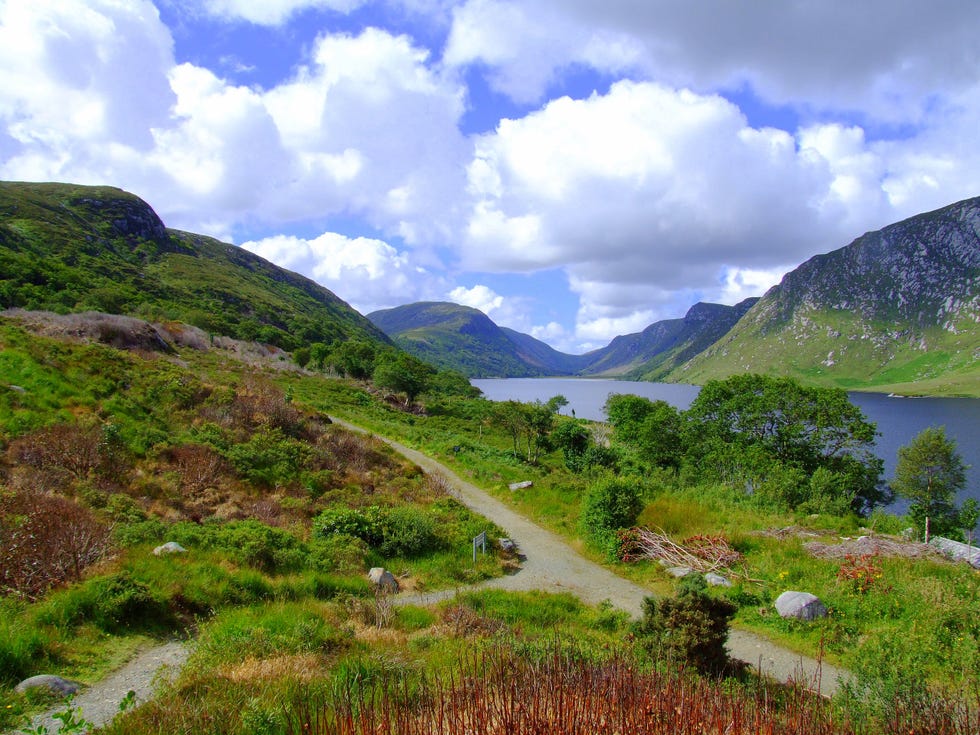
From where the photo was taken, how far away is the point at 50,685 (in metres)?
5.40

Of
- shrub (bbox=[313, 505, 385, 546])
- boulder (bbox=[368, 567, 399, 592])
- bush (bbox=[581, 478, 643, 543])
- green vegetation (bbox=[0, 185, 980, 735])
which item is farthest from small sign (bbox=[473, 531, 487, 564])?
bush (bbox=[581, 478, 643, 543])

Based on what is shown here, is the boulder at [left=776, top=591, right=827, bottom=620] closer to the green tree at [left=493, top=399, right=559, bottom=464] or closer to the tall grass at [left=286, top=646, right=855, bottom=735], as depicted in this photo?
the tall grass at [left=286, top=646, right=855, bottom=735]

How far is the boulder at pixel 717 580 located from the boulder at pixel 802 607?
1721 millimetres

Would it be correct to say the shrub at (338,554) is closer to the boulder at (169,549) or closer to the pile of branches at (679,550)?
the boulder at (169,549)

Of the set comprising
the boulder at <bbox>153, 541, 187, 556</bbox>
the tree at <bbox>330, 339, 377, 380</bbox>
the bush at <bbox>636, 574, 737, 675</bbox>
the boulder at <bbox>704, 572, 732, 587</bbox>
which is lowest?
the boulder at <bbox>704, 572, 732, 587</bbox>

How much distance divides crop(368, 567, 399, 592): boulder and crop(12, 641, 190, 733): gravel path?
4566 mm

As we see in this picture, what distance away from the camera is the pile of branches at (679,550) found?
1378 centimetres

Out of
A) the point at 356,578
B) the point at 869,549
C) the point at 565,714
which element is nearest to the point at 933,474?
the point at 869,549

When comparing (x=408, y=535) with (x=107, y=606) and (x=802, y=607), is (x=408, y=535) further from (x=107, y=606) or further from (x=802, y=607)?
(x=802, y=607)

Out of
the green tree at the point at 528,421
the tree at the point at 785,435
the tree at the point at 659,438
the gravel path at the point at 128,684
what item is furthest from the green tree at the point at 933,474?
the gravel path at the point at 128,684

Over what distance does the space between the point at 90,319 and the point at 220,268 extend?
129519 mm

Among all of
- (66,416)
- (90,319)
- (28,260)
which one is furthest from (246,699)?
(28,260)

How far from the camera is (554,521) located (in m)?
18.8

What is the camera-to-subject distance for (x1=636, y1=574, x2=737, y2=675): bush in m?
7.48
